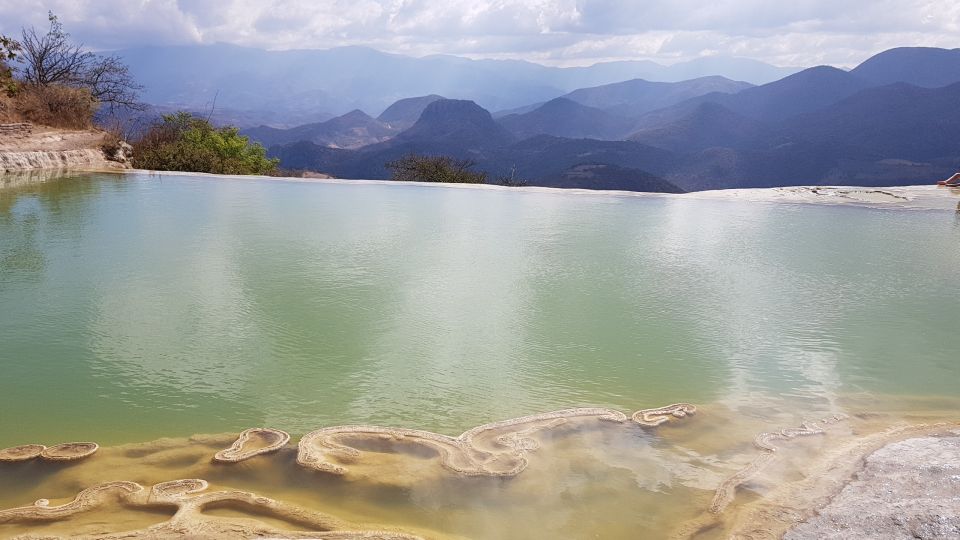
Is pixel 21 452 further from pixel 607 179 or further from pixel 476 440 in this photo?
pixel 607 179

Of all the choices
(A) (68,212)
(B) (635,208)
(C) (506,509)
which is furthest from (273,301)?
(B) (635,208)

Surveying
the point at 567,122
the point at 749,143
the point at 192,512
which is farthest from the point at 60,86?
the point at 567,122

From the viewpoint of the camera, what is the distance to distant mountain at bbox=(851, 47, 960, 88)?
463ft

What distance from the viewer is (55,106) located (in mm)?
17250

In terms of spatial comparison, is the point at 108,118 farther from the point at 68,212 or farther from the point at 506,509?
the point at 506,509

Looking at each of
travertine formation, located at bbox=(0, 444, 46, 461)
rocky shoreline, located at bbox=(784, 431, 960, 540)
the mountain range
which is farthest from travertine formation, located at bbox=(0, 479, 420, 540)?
the mountain range

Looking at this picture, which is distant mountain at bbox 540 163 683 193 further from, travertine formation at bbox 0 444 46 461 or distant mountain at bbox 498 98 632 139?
distant mountain at bbox 498 98 632 139

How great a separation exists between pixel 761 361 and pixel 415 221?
638cm

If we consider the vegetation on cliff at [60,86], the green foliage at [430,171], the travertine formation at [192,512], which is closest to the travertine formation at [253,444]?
the travertine formation at [192,512]

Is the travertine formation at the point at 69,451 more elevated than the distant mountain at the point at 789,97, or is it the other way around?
the distant mountain at the point at 789,97

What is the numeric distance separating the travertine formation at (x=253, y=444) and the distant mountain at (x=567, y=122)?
154980 millimetres

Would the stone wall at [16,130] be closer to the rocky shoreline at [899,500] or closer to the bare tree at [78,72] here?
the bare tree at [78,72]

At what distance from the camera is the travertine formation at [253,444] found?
3.40 meters

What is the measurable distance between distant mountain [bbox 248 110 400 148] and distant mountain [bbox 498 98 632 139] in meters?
32.5
